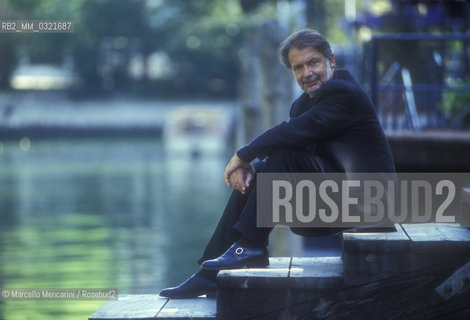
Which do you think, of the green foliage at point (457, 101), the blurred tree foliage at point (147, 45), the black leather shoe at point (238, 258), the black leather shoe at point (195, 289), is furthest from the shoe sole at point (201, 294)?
the blurred tree foliage at point (147, 45)

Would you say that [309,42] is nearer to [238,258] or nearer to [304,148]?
[304,148]

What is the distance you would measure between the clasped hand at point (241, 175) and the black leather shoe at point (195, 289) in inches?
18.4

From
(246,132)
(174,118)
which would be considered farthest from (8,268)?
(174,118)

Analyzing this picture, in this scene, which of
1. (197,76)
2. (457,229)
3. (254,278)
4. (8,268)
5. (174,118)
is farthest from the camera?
(197,76)

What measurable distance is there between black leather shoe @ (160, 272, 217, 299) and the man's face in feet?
3.26

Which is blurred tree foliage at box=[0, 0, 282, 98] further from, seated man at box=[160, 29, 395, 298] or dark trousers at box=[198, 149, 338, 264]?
dark trousers at box=[198, 149, 338, 264]

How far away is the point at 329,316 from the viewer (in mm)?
4852

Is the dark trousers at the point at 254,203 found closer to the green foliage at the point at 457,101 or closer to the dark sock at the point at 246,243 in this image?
the dark sock at the point at 246,243

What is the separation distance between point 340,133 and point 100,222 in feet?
62.2

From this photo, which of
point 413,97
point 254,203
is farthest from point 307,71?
point 413,97

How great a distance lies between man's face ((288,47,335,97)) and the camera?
510 centimetres

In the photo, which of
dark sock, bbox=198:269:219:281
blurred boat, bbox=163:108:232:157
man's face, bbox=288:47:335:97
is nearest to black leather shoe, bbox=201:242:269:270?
dark sock, bbox=198:269:219:281

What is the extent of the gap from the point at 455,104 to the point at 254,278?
7.86 metres

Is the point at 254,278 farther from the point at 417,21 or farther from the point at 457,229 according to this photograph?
the point at 417,21
